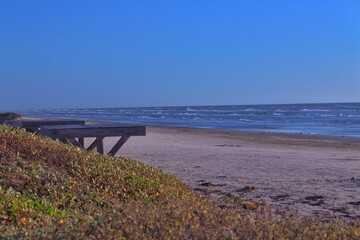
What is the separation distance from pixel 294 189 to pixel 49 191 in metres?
5.65

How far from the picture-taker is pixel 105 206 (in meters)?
7.88

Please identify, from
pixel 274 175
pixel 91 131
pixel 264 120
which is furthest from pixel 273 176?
pixel 264 120

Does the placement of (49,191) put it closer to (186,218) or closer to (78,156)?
(78,156)

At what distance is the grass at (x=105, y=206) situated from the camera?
15.7 feet

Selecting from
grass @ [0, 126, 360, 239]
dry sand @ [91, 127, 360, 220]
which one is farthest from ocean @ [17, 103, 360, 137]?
grass @ [0, 126, 360, 239]

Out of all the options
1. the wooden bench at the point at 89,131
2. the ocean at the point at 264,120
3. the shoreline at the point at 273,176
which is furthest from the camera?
the ocean at the point at 264,120

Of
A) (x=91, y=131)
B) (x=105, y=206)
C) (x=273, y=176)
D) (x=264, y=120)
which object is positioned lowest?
(x=264, y=120)

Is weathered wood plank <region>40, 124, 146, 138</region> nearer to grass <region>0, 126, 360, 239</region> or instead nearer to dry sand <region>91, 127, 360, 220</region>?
dry sand <region>91, 127, 360, 220</region>

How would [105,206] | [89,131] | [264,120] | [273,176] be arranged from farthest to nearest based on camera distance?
[264,120] < [273,176] < [89,131] < [105,206]

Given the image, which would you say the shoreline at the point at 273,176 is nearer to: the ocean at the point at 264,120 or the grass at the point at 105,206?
the grass at the point at 105,206

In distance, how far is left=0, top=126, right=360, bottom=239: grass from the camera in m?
4.79

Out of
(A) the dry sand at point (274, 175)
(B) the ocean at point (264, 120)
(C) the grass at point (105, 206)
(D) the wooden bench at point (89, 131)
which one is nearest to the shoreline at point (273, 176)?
(A) the dry sand at point (274, 175)

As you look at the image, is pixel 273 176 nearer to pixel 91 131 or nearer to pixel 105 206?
pixel 91 131

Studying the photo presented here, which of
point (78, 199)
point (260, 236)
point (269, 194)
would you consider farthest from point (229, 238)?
point (269, 194)
